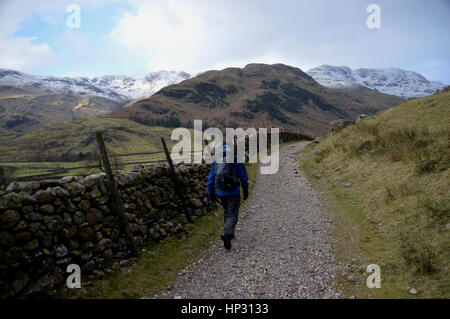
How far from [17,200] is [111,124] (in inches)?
4781

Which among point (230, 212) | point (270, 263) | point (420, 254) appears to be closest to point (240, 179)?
point (230, 212)

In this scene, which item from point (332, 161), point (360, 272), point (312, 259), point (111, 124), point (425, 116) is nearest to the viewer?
point (360, 272)

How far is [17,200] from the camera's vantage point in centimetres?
445

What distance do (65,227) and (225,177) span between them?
364 centimetres

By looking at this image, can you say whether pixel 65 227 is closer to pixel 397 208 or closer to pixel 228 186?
pixel 228 186

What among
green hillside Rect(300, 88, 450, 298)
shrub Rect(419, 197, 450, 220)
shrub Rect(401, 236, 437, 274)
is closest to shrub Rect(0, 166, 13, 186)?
green hillside Rect(300, 88, 450, 298)

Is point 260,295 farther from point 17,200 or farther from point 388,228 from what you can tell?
point 17,200

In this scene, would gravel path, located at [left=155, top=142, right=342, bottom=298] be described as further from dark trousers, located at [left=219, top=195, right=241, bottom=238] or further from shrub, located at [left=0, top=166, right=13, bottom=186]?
shrub, located at [left=0, top=166, right=13, bottom=186]

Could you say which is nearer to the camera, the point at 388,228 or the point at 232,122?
the point at 388,228

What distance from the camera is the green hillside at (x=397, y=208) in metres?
4.32

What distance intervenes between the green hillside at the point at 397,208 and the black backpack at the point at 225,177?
302cm

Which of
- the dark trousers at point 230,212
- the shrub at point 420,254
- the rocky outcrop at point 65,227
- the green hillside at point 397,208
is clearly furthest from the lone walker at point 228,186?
the shrub at point 420,254

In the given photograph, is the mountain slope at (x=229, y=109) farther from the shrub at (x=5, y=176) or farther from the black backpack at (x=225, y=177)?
the shrub at (x=5, y=176)
